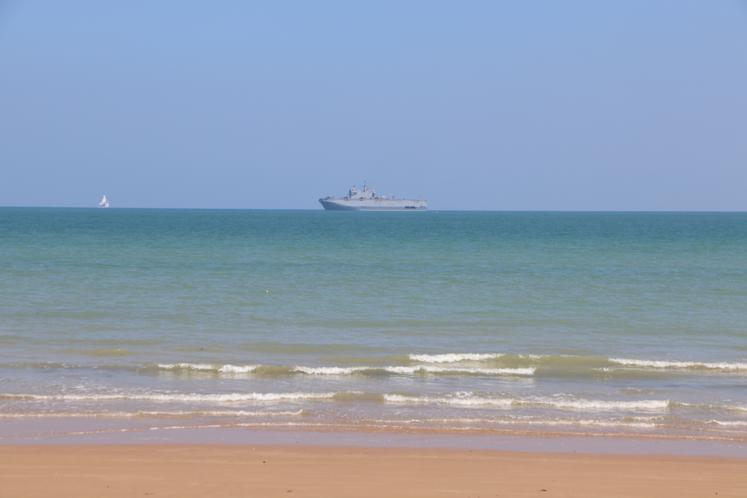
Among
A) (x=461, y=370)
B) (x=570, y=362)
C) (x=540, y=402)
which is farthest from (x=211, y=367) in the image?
(x=570, y=362)

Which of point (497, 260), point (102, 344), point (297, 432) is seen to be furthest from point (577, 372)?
point (497, 260)

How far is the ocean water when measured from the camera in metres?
13.3

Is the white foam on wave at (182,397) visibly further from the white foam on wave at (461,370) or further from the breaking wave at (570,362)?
the breaking wave at (570,362)

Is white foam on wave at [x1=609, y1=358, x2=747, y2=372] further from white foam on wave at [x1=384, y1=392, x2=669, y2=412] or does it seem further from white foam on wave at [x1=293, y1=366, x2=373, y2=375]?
white foam on wave at [x1=293, y1=366, x2=373, y2=375]

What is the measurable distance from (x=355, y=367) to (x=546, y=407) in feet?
14.0

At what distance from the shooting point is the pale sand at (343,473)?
930 centimetres

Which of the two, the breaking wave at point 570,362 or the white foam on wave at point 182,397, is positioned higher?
the breaking wave at point 570,362

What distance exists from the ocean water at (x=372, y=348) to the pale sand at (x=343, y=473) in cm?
148

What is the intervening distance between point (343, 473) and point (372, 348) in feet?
30.6

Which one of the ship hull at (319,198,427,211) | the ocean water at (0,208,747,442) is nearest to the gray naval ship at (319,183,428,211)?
the ship hull at (319,198,427,211)

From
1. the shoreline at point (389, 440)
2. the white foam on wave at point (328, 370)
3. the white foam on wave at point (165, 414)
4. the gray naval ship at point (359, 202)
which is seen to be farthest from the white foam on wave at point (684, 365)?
the gray naval ship at point (359, 202)

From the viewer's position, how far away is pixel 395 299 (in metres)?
28.4

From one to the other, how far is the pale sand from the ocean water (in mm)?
1478

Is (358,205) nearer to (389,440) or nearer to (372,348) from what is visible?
(372,348)
